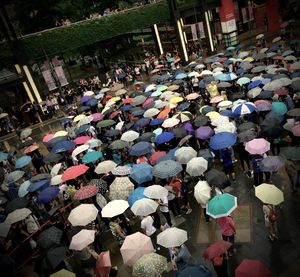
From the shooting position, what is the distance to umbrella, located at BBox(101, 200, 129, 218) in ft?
27.4

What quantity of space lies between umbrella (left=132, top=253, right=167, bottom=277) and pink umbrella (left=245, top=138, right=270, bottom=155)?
14.3 feet

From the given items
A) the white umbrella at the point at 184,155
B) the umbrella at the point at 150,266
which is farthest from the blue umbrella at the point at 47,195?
the umbrella at the point at 150,266

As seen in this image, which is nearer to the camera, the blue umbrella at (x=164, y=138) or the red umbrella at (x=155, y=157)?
the red umbrella at (x=155, y=157)

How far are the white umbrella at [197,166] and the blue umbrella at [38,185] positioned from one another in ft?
16.2

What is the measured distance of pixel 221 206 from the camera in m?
7.21

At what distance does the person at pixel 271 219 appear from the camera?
7.64 meters

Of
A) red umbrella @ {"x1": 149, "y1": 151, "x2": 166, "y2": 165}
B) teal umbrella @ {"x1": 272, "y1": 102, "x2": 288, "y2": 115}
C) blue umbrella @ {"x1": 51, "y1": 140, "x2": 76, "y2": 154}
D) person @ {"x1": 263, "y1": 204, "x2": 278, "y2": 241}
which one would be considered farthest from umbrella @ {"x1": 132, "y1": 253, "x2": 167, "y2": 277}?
blue umbrella @ {"x1": 51, "y1": 140, "x2": 76, "y2": 154}

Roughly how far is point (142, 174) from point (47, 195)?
3.07 metres

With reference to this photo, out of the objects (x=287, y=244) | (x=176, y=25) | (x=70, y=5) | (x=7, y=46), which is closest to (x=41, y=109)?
(x=7, y=46)

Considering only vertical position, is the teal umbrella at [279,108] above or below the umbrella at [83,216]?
above

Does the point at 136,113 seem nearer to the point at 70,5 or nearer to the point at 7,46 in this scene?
the point at 7,46

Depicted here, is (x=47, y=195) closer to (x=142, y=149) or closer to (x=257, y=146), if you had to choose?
(x=142, y=149)

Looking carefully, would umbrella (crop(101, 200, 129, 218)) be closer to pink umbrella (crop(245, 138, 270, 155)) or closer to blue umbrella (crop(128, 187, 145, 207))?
blue umbrella (crop(128, 187, 145, 207))

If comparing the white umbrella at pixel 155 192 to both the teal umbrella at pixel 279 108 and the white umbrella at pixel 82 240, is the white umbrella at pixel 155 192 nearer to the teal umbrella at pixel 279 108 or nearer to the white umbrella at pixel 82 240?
the white umbrella at pixel 82 240
